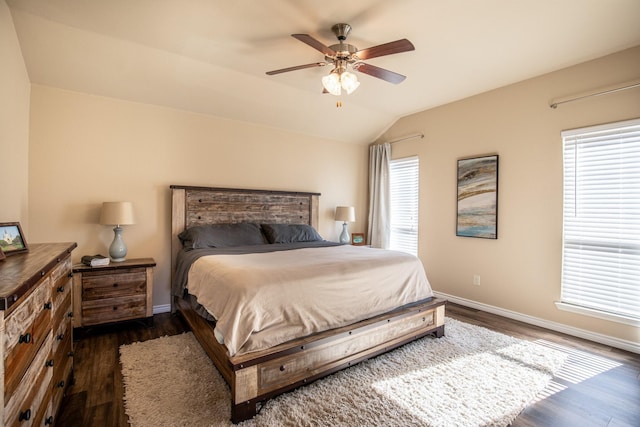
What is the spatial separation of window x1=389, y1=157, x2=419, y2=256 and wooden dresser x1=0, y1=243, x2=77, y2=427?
165 inches

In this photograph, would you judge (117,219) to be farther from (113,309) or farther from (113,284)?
(113,309)

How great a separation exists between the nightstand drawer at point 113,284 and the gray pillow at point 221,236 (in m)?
0.57

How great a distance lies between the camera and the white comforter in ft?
6.01

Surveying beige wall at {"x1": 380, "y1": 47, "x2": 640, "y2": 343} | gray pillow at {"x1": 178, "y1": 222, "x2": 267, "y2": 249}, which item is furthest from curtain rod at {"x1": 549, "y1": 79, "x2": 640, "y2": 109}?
gray pillow at {"x1": 178, "y1": 222, "x2": 267, "y2": 249}

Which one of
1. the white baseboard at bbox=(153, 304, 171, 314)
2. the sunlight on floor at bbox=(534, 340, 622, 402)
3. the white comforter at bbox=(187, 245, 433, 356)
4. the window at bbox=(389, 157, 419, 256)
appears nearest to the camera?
the white comforter at bbox=(187, 245, 433, 356)

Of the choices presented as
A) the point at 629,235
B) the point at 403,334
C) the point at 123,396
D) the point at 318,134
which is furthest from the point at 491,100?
the point at 123,396

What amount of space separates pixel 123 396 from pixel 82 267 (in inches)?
59.0

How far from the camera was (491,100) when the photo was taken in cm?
371

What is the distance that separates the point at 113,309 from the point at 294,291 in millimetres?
2125

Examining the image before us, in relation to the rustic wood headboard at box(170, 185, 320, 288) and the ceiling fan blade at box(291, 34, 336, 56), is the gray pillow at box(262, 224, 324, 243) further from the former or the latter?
the ceiling fan blade at box(291, 34, 336, 56)

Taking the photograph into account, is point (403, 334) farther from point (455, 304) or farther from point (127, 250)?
point (127, 250)

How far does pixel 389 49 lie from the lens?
7.29 ft

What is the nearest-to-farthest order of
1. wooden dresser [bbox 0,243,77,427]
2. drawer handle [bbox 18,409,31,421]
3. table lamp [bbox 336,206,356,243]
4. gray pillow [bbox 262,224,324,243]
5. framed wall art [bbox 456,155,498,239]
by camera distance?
wooden dresser [bbox 0,243,77,427]
drawer handle [bbox 18,409,31,421]
framed wall art [bbox 456,155,498,239]
gray pillow [bbox 262,224,324,243]
table lamp [bbox 336,206,356,243]

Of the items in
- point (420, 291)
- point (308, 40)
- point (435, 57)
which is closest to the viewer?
point (308, 40)
